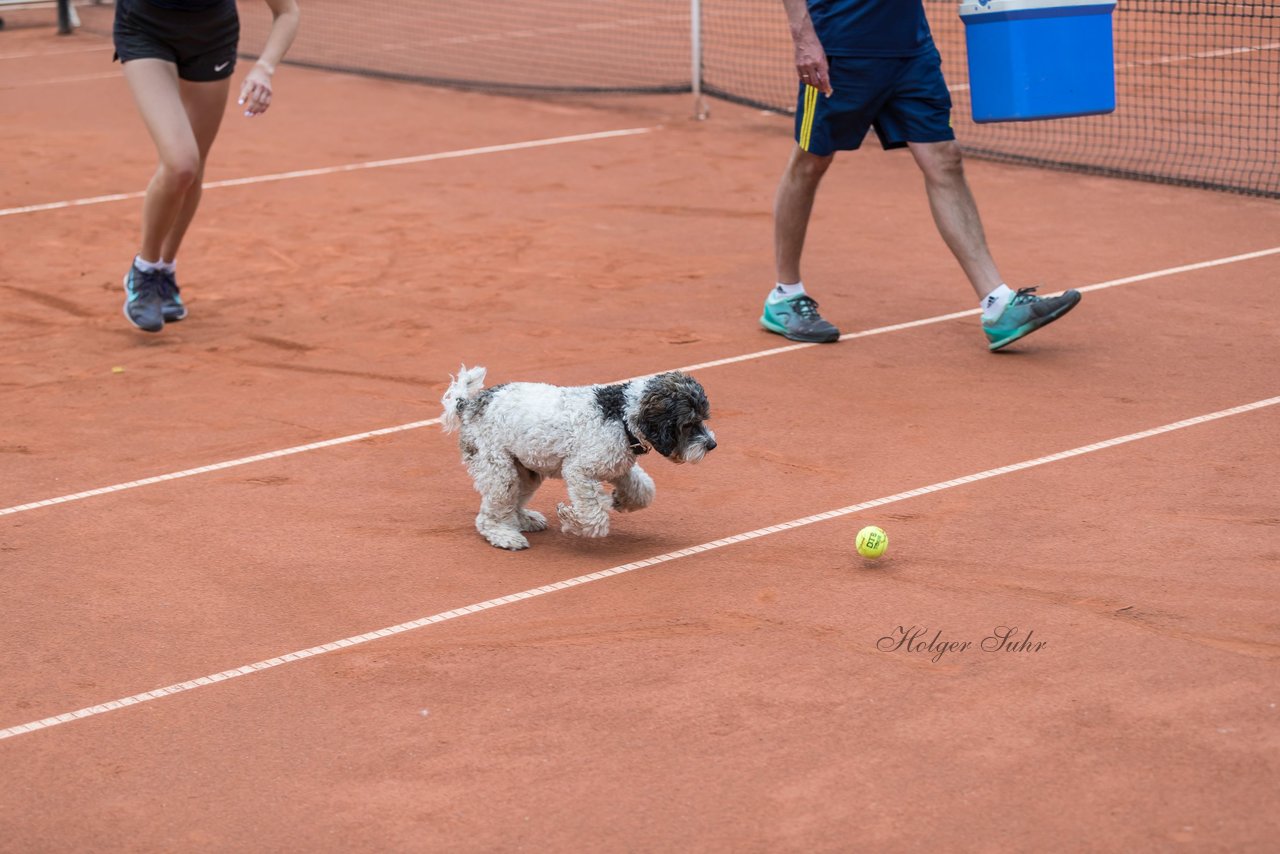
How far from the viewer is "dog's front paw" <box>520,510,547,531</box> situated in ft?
16.4

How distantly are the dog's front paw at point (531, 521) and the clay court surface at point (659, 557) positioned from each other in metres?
0.13

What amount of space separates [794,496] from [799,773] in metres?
1.80

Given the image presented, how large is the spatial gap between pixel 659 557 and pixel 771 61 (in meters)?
11.5

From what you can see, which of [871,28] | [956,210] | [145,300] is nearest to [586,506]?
[956,210]

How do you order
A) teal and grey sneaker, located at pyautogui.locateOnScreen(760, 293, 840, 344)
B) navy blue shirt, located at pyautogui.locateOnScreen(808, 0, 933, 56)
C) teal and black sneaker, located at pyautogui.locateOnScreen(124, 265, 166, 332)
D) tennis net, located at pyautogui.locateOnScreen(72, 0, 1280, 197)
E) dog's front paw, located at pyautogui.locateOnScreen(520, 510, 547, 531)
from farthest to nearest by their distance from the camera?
tennis net, located at pyautogui.locateOnScreen(72, 0, 1280, 197)
teal and black sneaker, located at pyautogui.locateOnScreen(124, 265, 166, 332)
teal and grey sneaker, located at pyautogui.locateOnScreen(760, 293, 840, 344)
navy blue shirt, located at pyautogui.locateOnScreen(808, 0, 933, 56)
dog's front paw, located at pyautogui.locateOnScreen(520, 510, 547, 531)

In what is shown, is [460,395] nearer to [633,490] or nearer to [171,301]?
[633,490]

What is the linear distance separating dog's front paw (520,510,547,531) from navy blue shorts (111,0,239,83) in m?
3.10

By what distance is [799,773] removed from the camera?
346 centimetres

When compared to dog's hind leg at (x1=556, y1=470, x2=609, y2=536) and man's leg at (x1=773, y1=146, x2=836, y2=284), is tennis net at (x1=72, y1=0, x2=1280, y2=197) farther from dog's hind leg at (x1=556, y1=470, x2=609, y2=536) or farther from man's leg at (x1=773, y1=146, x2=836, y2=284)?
dog's hind leg at (x1=556, y1=470, x2=609, y2=536)

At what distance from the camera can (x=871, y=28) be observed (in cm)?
654

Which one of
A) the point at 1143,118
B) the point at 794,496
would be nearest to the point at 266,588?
the point at 794,496

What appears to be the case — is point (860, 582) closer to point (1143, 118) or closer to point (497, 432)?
point (497, 432)

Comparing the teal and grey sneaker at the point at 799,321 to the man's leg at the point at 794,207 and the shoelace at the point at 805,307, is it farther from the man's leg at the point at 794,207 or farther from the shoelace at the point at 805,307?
the man's leg at the point at 794,207

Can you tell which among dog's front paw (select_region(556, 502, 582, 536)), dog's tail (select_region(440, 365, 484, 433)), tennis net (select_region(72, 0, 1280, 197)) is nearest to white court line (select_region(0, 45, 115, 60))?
tennis net (select_region(72, 0, 1280, 197))
